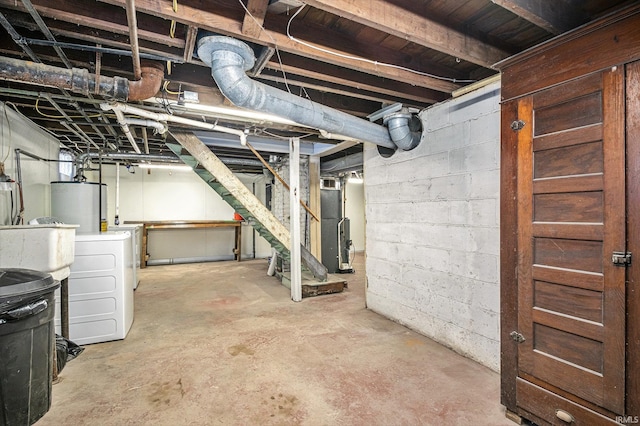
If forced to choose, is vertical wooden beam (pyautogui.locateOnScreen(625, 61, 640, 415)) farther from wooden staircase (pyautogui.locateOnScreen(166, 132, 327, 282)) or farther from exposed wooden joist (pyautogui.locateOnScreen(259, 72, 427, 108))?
wooden staircase (pyautogui.locateOnScreen(166, 132, 327, 282))

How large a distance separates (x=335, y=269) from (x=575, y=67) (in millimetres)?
4791

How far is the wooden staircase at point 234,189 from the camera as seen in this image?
3672 millimetres

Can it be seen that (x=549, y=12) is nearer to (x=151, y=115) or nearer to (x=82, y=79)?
(x=82, y=79)

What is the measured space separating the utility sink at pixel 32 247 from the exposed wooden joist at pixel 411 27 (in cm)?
215

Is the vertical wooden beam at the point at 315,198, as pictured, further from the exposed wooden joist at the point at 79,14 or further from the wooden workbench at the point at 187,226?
the exposed wooden joist at the point at 79,14

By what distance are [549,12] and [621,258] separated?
1.27 meters

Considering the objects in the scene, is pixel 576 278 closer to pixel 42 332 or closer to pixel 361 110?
pixel 361 110

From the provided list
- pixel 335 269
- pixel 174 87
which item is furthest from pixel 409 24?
pixel 335 269

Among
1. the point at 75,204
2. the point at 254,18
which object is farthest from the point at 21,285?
the point at 75,204

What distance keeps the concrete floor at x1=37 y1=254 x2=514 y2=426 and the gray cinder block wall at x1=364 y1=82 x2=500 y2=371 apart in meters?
0.25

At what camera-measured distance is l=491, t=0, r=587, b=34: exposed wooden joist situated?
1453 millimetres

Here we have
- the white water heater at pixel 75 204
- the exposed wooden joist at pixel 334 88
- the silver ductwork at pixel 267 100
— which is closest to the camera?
the silver ductwork at pixel 267 100

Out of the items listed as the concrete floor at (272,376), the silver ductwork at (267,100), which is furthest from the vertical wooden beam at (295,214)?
the silver ductwork at (267,100)

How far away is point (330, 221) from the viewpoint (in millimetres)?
5750
